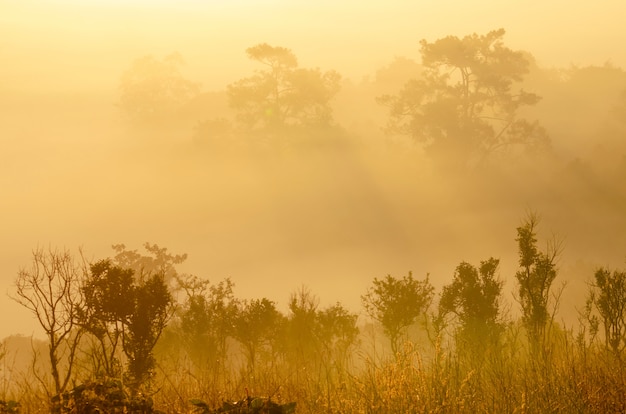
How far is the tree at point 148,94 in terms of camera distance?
298ft

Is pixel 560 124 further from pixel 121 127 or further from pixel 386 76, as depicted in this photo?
pixel 121 127

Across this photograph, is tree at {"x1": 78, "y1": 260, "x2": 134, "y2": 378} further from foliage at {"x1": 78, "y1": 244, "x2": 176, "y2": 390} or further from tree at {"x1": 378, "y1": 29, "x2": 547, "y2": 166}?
tree at {"x1": 378, "y1": 29, "x2": 547, "y2": 166}

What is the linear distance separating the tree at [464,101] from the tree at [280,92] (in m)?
6.63

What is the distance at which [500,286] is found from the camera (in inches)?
1265

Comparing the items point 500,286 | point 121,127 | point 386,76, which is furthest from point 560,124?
point 500,286

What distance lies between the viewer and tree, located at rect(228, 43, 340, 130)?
243 ft

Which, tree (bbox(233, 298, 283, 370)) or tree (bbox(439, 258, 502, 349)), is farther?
tree (bbox(233, 298, 283, 370))

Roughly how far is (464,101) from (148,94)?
117 feet

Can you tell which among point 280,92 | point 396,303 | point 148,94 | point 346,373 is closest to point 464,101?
point 280,92

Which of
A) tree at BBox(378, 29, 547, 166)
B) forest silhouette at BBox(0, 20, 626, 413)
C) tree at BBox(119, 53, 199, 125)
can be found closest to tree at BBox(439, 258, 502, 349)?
forest silhouette at BBox(0, 20, 626, 413)

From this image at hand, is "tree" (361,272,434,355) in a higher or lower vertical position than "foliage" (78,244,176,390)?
higher

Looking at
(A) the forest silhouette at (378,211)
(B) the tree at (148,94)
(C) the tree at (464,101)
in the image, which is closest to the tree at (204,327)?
(A) the forest silhouette at (378,211)

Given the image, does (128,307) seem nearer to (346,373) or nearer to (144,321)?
(144,321)

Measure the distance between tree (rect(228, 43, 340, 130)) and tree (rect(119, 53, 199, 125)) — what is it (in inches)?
720
